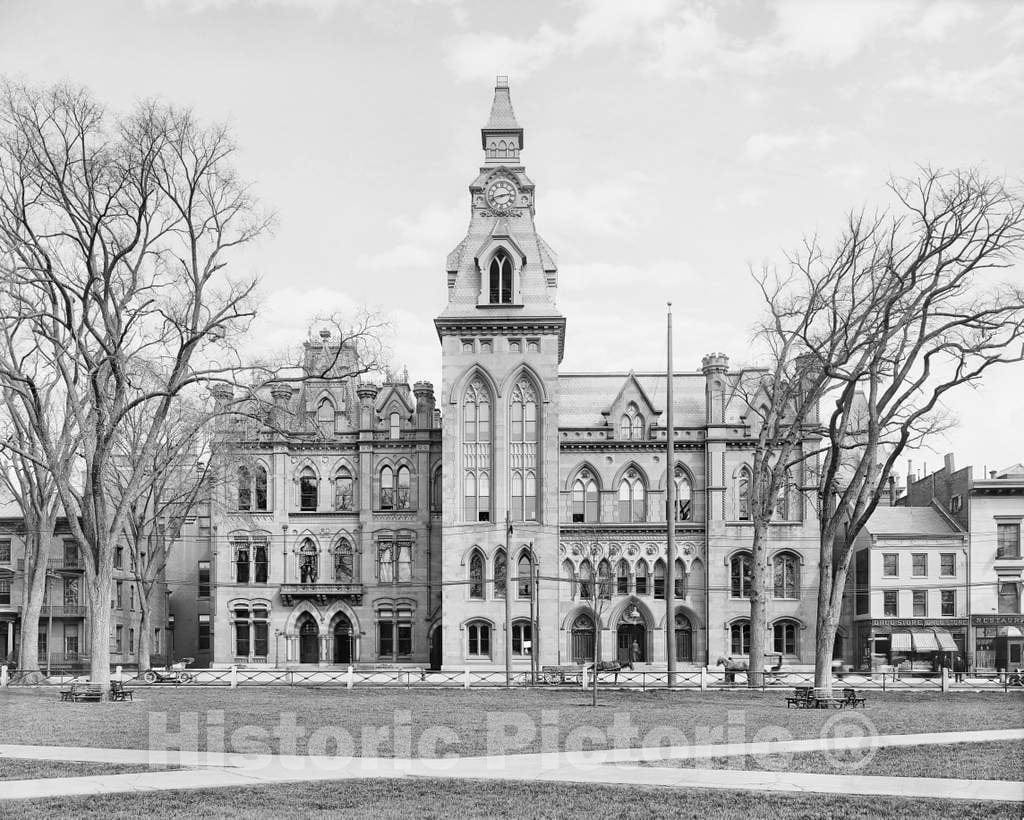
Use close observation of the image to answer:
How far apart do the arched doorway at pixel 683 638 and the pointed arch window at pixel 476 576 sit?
11.0 metres

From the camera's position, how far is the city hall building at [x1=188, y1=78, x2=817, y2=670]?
2554 inches

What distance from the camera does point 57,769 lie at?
18.0 meters

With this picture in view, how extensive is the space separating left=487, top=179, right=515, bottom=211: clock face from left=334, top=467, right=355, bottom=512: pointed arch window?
657 inches

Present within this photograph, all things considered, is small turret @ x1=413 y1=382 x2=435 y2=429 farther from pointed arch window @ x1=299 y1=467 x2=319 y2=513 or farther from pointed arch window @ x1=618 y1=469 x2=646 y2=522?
pointed arch window @ x1=618 y1=469 x2=646 y2=522

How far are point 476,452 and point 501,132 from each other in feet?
58.4

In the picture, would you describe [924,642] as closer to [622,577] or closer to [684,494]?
[684,494]

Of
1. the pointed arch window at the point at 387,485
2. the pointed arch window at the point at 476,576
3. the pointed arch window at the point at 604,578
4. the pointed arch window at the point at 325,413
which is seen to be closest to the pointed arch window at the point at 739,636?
the pointed arch window at the point at 604,578

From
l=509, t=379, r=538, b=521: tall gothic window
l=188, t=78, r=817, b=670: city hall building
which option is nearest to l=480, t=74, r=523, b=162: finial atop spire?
l=188, t=78, r=817, b=670: city hall building

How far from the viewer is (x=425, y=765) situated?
18.6m

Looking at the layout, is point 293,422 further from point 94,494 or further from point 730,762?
point 730,762

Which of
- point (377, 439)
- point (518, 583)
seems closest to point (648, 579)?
point (518, 583)

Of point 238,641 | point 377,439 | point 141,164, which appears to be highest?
point 141,164

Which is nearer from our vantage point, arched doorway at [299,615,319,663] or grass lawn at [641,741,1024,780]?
grass lawn at [641,741,1024,780]

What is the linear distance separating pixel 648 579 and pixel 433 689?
85.2 ft
